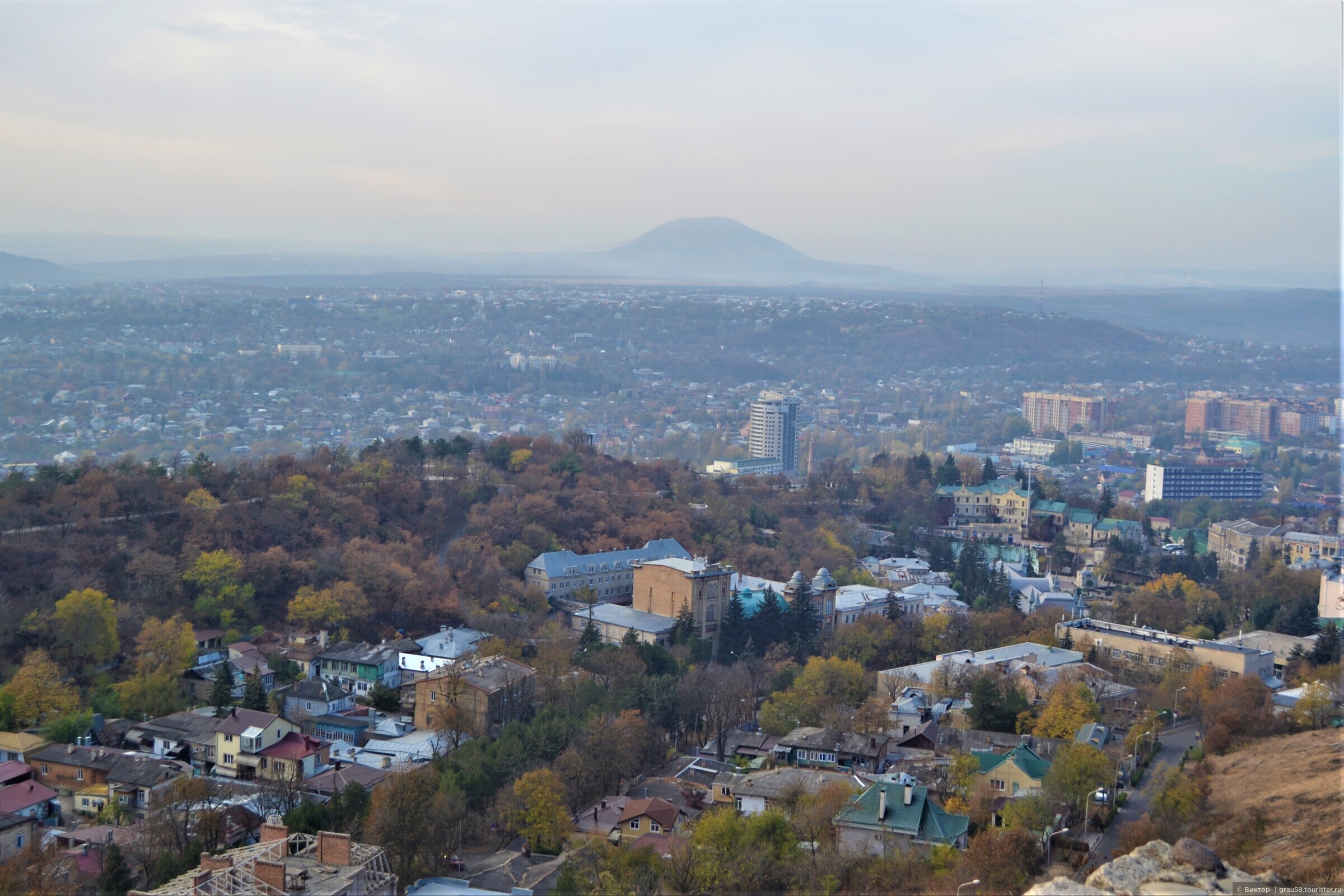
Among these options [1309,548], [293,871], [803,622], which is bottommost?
[1309,548]

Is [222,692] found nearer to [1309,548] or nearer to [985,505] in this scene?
[985,505]

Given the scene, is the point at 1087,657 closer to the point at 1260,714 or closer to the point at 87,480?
the point at 1260,714

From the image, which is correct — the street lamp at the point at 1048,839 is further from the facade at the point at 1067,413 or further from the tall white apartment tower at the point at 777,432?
the facade at the point at 1067,413

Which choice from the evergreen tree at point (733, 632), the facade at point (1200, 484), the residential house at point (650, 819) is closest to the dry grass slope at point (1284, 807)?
the residential house at point (650, 819)

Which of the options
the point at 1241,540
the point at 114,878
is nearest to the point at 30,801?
the point at 114,878

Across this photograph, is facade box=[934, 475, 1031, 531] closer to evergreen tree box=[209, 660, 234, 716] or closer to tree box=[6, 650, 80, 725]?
evergreen tree box=[209, 660, 234, 716]

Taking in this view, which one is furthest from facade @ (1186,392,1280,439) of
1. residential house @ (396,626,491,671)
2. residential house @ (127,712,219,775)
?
residential house @ (127,712,219,775)
